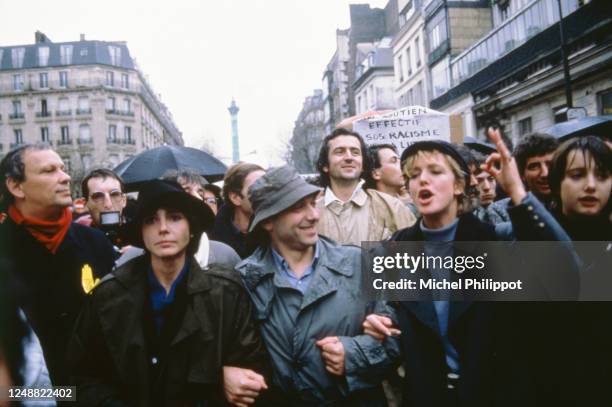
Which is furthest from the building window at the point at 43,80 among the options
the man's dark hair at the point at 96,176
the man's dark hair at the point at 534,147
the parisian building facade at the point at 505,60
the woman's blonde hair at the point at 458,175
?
the woman's blonde hair at the point at 458,175

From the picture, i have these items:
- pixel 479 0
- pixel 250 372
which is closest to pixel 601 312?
pixel 250 372

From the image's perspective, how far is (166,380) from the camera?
2.15 meters

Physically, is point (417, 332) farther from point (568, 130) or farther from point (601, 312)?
point (568, 130)

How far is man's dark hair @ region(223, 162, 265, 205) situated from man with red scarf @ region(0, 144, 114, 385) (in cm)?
131

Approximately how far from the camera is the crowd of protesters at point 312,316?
196 cm

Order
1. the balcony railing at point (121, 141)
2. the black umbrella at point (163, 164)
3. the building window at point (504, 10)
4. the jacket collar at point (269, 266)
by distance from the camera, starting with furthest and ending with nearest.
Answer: the balcony railing at point (121, 141)
the building window at point (504, 10)
the black umbrella at point (163, 164)
the jacket collar at point (269, 266)

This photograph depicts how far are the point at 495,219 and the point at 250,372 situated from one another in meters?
1.71

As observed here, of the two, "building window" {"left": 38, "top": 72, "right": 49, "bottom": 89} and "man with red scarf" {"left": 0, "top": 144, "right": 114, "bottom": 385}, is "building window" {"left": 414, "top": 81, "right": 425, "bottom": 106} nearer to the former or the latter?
"building window" {"left": 38, "top": 72, "right": 49, "bottom": 89}

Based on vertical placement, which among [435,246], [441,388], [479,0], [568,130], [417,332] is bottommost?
[441,388]

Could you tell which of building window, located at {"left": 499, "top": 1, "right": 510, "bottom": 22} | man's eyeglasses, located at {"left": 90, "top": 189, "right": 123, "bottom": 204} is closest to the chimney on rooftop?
man's eyeglasses, located at {"left": 90, "top": 189, "right": 123, "bottom": 204}

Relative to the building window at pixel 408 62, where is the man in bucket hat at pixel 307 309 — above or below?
below

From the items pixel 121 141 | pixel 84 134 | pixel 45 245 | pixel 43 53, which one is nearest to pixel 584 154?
Result: pixel 45 245

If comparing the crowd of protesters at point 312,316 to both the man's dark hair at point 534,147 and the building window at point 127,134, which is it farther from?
the building window at point 127,134

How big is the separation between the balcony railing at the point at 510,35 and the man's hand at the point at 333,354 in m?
15.5
